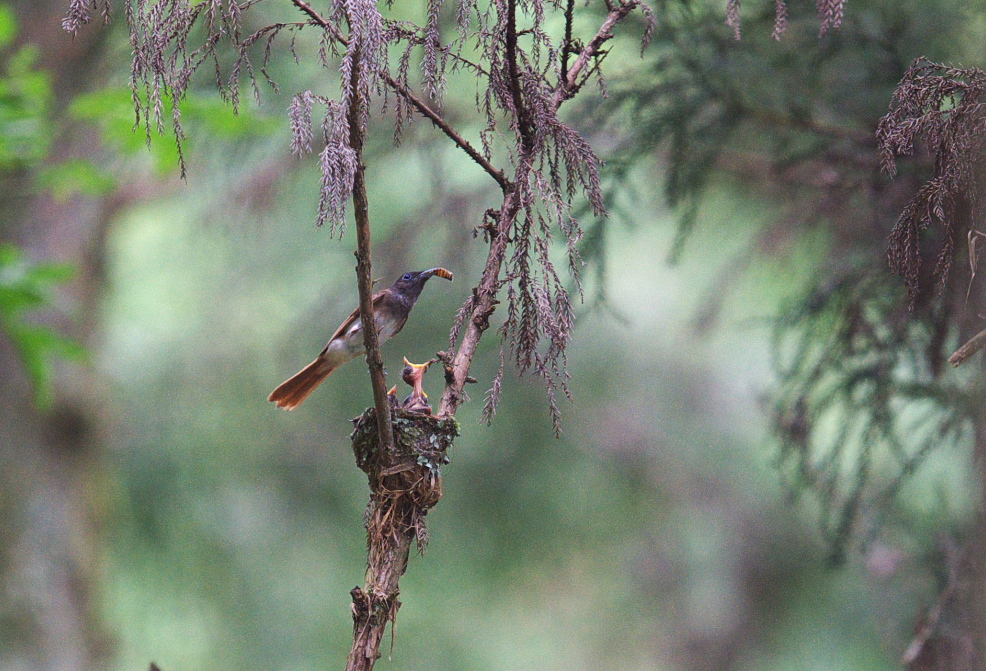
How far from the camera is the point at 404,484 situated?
2.13m

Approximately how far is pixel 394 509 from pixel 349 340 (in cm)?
173

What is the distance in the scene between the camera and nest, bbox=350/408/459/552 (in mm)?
2068

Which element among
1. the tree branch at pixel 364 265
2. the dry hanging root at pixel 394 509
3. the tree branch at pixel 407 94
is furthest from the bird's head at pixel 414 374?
the tree branch at pixel 407 94

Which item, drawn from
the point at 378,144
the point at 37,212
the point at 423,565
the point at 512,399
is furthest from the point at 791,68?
the point at 423,565

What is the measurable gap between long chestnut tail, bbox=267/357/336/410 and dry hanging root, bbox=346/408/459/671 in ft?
4.30

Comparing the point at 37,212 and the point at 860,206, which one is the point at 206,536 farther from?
the point at 860,206

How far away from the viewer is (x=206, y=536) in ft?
30.3

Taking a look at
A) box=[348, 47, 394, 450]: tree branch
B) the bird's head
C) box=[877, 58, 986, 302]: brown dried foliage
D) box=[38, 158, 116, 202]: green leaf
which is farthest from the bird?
box=[38, 158, 116, 202]: green leaf

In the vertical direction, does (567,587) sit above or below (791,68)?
above

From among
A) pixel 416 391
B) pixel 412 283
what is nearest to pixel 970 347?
pixel 416 391

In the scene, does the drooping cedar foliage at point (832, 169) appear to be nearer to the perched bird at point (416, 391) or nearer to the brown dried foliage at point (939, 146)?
the perched bird at point (416, 391)

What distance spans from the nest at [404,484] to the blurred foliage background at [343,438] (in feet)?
7.49

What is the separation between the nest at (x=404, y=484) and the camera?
2068 mm

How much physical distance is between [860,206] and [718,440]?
488cm
